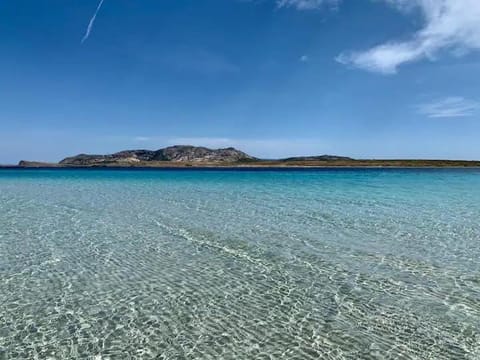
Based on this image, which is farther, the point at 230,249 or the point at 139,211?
the point at 139,211

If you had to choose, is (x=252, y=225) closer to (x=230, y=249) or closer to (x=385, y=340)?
(x=230, y=249)

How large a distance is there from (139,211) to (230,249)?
11336mm

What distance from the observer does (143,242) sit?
564 inches

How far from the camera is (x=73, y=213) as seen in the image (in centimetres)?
2177

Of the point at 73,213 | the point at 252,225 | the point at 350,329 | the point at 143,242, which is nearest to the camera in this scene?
the point at 350,329

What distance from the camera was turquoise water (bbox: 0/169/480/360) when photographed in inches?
255

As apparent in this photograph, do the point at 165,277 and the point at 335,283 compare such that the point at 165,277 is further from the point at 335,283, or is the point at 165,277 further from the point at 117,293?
the point at 335,283

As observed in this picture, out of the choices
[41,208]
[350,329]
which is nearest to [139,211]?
[41,208]

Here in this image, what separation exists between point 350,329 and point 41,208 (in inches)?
889

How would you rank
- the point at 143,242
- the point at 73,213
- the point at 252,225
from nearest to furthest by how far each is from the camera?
the point at 143,242 → the point at 252,225 → the point at 73,213

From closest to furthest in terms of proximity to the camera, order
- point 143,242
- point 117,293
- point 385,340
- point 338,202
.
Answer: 1. point 385,340
2. point 117,293
3. point 143,242
4. point 338,202

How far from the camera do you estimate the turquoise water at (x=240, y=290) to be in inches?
255

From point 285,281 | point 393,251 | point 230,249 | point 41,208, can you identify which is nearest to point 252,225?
point 230,249

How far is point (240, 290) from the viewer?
29.9 ft
